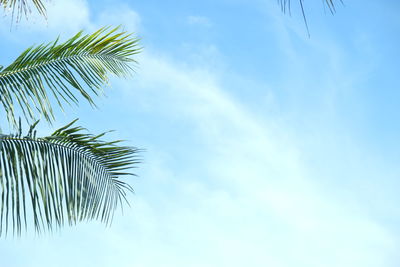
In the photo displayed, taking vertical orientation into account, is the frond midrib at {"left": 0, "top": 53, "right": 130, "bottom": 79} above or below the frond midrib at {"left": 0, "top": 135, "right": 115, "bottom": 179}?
above

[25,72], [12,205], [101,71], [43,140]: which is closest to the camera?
[12,205]

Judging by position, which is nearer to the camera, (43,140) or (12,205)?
(12,205)

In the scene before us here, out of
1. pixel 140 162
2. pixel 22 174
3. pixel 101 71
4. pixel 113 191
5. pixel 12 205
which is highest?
pixel 101 71

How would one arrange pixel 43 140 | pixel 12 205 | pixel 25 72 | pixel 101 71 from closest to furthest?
pixel 12 205 < pixel 43 140 < pixel 25 72 < pixel 101 71

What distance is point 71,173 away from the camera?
4348mm

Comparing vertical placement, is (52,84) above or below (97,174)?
above

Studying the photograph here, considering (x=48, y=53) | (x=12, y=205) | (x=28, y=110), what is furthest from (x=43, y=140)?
(x=48, y=53)

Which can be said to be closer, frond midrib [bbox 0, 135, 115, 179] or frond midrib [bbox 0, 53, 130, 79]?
frond midrib [bbox 0, 135, 115, 179]

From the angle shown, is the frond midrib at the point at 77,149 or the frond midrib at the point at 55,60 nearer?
the frond midrib at the point at 77,149

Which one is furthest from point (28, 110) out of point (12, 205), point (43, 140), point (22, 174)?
point (12, 205)

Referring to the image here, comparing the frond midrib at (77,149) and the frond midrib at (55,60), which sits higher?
the frond midrib at (55,60)

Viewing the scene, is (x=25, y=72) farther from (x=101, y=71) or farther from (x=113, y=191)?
(x=113, y=191)

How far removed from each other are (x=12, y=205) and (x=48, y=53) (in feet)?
4.98

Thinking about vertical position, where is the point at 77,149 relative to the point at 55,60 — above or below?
below
